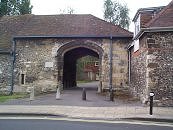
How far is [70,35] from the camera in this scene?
85.7 feet

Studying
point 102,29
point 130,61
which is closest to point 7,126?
point 130,61

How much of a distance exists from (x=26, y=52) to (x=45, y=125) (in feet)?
52.6

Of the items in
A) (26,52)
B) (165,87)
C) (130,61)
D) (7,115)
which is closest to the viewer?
(7,115)

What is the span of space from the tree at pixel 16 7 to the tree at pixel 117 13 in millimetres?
16350

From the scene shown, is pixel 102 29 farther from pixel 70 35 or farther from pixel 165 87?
pixel 165 87

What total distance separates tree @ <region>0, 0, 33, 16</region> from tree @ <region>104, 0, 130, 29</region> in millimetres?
16350

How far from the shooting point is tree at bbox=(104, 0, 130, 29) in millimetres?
58594

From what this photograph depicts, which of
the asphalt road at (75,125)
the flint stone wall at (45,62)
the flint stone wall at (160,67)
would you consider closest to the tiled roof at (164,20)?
the flint stone wall at (160,67)

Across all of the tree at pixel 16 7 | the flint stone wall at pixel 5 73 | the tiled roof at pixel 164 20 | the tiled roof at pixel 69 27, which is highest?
the tree at pixel 16 7

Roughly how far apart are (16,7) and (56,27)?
793 inches

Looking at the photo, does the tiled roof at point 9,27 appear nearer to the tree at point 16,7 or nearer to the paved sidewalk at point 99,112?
the paved sidewalk at point 99,112

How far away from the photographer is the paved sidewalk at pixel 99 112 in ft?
45.4

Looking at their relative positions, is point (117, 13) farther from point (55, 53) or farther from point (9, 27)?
point (55, 53)

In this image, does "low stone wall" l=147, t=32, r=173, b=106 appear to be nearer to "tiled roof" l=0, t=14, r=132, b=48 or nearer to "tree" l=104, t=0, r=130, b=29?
"tiled roof" l=0, t=14, r=132, b=48
